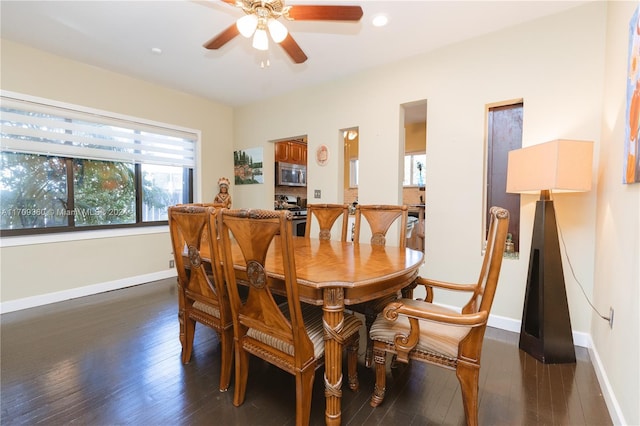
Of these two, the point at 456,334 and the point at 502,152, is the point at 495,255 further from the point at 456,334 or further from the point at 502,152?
the point at 502,152

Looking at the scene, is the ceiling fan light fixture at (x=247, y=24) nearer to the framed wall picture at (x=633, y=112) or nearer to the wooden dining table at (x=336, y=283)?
the wooden dining table at (x=336, y=283)

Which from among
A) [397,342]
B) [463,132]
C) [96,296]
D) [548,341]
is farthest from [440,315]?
[96,296]

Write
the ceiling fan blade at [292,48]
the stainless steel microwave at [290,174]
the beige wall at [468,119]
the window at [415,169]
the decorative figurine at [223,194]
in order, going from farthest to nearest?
the window at [415,169] < the stainless steel microwave at [290,174] < the decorative figurine at [223,194] < the beige wall at [468,119] < the ceiling fan blade at [292,48]

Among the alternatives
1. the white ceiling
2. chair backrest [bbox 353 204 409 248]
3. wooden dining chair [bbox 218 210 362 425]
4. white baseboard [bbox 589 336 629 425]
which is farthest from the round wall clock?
white baseboard [bbox 589 336 629 425]

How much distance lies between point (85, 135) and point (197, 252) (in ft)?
9.33

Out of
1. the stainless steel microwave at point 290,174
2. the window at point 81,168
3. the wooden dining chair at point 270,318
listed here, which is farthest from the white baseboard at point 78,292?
the wooden dining chair at point 270,318

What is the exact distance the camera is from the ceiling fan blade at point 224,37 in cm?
196

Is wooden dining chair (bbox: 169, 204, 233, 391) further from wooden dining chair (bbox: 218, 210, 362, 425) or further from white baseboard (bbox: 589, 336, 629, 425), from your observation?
white baseboard (bbox: 589, 336, 629, 425)

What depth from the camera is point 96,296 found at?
3.38m

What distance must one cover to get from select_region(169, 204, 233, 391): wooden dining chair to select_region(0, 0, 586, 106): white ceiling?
1.71 metres

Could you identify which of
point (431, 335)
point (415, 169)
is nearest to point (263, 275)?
point (431, 335)

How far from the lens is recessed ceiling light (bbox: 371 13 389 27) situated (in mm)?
2372

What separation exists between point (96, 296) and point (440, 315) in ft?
12.6

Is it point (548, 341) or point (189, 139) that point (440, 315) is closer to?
point (548, 341)
